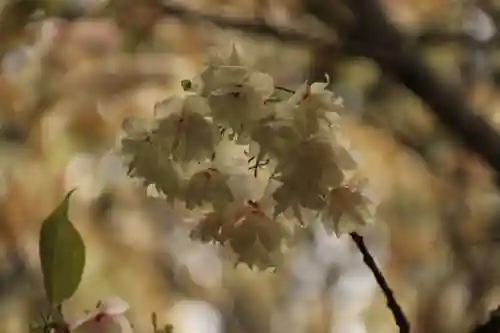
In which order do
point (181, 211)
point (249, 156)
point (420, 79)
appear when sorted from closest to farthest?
point (249, 156)
point (420, 79)
point (181, 211)

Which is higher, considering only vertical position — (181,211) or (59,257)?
(59,257)

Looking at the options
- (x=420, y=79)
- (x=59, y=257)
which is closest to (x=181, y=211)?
(x=420, y=79)

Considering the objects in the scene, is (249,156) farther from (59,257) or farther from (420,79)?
(420,79)

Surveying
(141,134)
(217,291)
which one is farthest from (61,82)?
(141,134)

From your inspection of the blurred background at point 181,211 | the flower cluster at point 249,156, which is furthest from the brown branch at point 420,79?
the flower cluster at point 249,156

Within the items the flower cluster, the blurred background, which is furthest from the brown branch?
the flower cluster

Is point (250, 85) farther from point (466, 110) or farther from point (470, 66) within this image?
point (470, 66)
